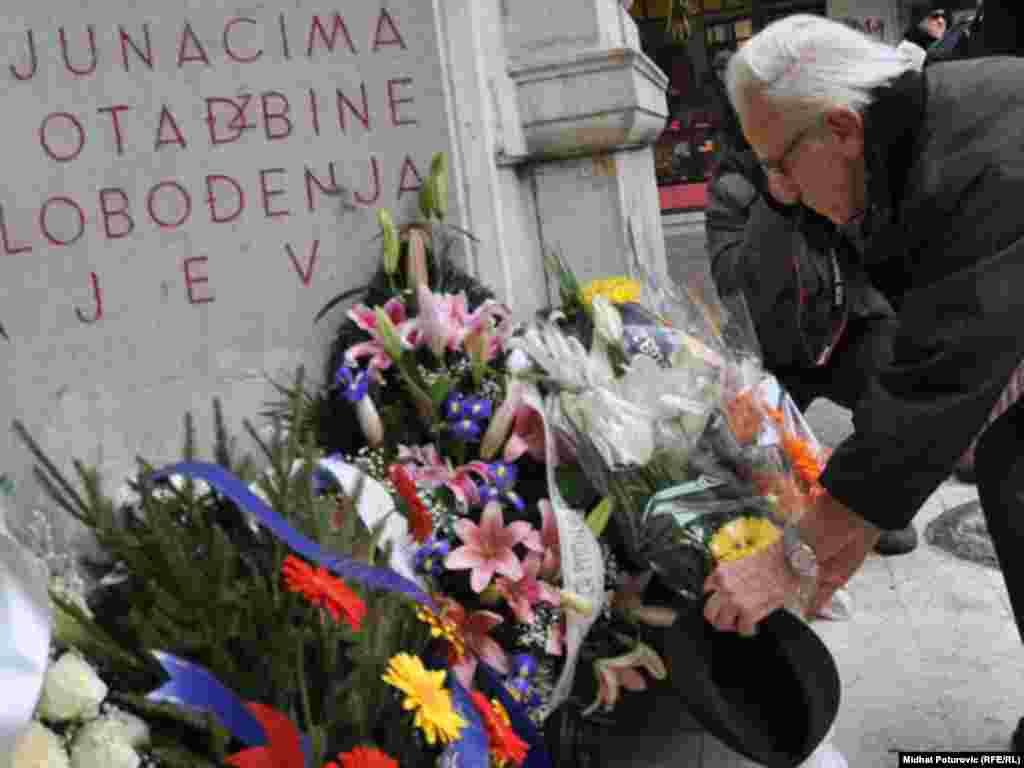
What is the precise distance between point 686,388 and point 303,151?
3.38 ft

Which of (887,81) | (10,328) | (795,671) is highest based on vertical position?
(887,81)

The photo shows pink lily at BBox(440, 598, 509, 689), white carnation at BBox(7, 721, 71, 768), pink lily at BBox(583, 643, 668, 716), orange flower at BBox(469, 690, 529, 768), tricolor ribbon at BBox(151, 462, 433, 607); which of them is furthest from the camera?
pink lily at BBox(583, 643, 668, 716)

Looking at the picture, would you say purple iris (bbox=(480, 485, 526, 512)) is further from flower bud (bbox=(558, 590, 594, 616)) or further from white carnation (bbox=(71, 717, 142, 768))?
white carnation (bbox=(71, 717, 142, 768))

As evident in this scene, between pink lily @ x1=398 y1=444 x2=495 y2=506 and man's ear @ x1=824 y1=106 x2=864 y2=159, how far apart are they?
0.90 metres

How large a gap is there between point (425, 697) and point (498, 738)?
248mm

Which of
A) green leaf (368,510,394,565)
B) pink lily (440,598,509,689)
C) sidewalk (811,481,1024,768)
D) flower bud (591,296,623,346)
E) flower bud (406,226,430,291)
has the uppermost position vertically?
flower bud (406,226,430,291)

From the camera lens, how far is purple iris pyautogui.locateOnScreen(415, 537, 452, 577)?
2383mm

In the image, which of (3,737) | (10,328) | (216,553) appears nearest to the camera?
(3,737)

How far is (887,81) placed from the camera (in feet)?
7.13

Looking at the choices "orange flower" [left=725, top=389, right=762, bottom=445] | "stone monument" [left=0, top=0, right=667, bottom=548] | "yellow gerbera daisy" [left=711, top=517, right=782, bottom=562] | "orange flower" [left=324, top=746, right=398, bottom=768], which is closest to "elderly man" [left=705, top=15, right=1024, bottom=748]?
"yellow gerbera daisy" [left=711, top=517, right=782, bottom=562]

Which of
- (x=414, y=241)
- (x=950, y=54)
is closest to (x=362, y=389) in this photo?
(x=414, y=241)

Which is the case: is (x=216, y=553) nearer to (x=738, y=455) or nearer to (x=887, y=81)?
(x=738, y=455)

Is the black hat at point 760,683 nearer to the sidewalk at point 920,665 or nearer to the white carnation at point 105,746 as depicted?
the sidewalk at point 920,665

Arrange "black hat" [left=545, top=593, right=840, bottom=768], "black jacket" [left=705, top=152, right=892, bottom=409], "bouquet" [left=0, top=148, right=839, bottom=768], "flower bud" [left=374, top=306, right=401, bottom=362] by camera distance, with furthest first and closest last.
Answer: "black jacket" [left=705, top=152, right=892, bottom=409], "flower bud" [left=374, top=306, right=401, bottom=362], "black hat" [left=545, top=593, right=840, bottom=768], "bouquet" [left=0, top=148, right=839, bottom=768]
